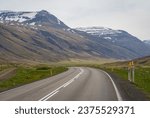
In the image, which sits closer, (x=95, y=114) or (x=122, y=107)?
(x=95, y=114)

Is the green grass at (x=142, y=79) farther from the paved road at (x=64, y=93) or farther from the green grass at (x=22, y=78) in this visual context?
the green grass at (x=22, y=78)

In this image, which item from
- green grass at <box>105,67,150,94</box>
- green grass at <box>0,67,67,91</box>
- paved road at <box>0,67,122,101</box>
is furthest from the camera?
green grass at <box>0,67,67,91</box>

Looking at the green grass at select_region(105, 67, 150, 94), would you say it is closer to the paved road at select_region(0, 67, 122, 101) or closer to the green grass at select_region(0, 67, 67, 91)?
the paved road at select_region(0, 67, 122, 101)

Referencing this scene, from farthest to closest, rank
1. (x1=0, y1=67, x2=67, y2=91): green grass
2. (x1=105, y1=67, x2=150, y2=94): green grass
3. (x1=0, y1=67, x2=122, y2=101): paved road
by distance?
1. (x1=0, y1=67, x2=67, y2=91): green grass
2. (x1=105, y1=67, x2=150, y2=94): green grass
3. (x1=0, y1=67, x2=122, y2=101): paved road

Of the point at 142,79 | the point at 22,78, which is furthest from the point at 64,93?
the point at 22,78

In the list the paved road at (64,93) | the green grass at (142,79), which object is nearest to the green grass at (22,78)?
the paved road at (64,93)

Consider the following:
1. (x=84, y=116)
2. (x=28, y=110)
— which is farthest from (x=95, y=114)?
(x=28, y=110)

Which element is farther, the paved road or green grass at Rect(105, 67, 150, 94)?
green grass at Rect(105, 67, 150, 94)

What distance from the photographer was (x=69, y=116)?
15.2 metres

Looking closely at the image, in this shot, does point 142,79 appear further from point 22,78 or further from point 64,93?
point 64,93

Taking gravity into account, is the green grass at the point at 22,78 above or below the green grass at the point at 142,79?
above

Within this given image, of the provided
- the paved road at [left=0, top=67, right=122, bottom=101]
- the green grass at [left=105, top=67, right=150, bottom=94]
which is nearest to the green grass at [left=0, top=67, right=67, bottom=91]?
the paved road at [left=0, top=67, right=122, bottom=101]

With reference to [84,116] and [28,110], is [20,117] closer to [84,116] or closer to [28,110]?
[28,110]

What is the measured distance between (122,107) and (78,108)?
80.3 inches
